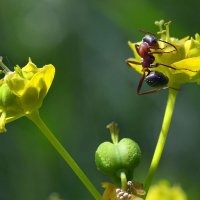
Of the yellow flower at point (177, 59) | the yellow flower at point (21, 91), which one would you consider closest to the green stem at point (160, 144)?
the yellow flower at point (177, 59)

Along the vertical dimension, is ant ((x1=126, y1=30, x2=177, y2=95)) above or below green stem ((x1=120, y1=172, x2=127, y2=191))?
above

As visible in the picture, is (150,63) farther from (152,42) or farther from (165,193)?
(165,193)

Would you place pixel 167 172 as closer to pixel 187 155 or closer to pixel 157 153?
pixel 187 155

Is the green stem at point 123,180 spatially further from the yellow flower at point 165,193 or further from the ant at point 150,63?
the ant at point 150,63

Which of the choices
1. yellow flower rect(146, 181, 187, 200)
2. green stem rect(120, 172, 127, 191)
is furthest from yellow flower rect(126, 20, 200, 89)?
green stem rect(120, 172, 127, 191)

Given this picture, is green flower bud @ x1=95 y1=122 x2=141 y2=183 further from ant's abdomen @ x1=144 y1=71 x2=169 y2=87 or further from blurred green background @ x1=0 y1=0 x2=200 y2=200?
blurred green background @ x1=0 y1=0 x2=200 y2=200

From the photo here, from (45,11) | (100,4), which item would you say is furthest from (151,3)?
(45,11)

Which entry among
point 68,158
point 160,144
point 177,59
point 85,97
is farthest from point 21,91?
point 85,97

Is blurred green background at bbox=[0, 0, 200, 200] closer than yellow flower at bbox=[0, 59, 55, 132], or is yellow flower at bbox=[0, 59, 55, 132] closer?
yellow flower at bbox=[0, 59, 55, 132]
